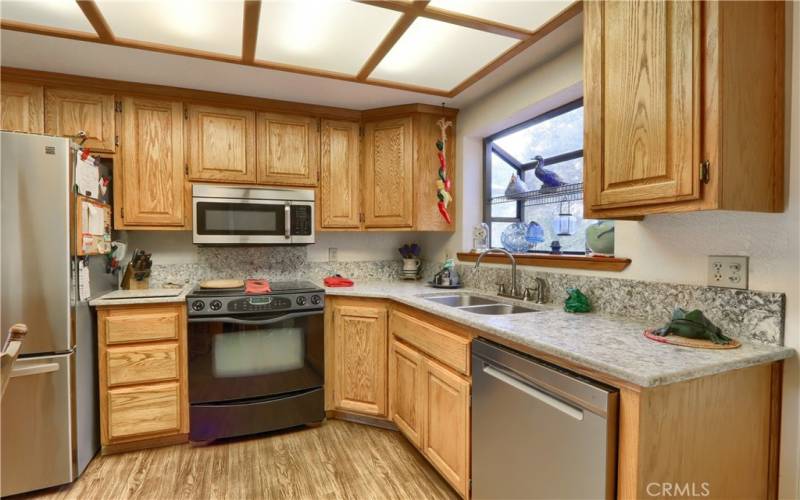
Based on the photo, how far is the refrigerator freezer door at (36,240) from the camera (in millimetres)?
1785

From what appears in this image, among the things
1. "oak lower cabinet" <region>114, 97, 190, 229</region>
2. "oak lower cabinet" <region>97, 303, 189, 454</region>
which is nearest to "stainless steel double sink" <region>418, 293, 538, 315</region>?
"oak lower cabinet" <region>97, 303, 189, 454</region>

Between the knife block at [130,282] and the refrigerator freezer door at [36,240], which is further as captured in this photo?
the knife block at [130,282]

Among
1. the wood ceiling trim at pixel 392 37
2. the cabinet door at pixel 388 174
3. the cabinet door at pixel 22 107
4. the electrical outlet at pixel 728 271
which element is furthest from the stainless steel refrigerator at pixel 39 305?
the electrical outlet at pixel 728 271

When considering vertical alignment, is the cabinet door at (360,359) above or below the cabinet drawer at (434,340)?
below

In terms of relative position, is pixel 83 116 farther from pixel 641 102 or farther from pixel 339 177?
pixel 641 102

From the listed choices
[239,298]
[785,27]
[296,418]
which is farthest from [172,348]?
[785,27]

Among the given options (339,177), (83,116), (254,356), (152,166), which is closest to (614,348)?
(254,356)

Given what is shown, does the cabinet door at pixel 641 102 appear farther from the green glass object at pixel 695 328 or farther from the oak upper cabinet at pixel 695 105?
the green glass object at pixel 695 328

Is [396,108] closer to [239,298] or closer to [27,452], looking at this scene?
[239,298]

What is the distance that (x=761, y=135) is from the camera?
1.14m

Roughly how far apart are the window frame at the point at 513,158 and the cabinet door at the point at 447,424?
1.01 m

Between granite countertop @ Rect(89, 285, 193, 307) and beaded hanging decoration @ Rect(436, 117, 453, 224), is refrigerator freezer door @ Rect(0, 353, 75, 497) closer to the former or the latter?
granite countertop @ Rect(89, 285, 193, 307)

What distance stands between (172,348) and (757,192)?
2743mm

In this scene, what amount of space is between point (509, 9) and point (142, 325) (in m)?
2.47
